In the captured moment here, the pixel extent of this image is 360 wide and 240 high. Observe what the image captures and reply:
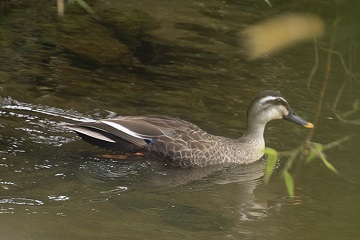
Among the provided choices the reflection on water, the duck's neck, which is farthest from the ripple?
the duck's neck

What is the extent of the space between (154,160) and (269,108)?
4.97ft

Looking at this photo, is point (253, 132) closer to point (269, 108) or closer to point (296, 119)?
point (269, 108)

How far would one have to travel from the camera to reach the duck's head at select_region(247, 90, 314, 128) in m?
8.61

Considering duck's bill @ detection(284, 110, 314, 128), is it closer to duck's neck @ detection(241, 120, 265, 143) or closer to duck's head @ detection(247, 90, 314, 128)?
duck's head @ detection(247, 90, 314, 128)

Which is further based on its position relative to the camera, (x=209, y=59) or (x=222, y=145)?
(x=209, y=59)

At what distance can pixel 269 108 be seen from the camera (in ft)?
28.3

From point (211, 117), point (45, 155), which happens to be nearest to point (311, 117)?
point (211, 117)

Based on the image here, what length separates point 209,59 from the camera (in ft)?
36.4

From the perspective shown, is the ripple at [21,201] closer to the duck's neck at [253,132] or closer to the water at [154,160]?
the water at [154,160]

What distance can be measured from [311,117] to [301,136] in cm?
53

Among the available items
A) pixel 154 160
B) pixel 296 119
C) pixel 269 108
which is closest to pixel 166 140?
pixel 154 160

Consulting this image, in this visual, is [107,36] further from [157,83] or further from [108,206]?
[108,206]

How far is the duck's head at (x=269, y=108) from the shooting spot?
861cm

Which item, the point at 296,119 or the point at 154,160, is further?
the point at 296,119
